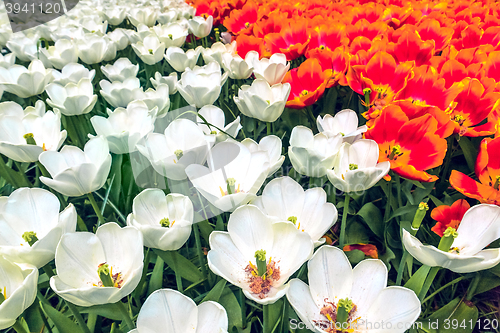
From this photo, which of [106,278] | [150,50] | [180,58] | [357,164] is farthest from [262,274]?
[150,50]

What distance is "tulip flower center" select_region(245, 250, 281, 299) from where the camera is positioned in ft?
1.96

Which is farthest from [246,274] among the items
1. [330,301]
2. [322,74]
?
[322,74]

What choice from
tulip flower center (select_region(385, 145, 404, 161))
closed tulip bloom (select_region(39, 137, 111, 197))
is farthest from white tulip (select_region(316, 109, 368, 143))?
closed tulip bloom (select_region(39, 137, 111, 197))

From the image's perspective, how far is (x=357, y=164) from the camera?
32.9 inches

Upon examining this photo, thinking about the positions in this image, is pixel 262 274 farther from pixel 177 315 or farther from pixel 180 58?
pixel 180 58

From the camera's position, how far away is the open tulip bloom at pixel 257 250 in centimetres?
61

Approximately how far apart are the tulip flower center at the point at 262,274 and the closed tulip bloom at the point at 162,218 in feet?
0.46

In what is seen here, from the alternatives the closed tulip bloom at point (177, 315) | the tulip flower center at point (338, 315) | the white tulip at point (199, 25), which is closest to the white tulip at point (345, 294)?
the tulip flower center at point (338, 315)

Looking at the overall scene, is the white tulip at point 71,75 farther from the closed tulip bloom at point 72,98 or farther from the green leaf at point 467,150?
the green leaf at point 467,150

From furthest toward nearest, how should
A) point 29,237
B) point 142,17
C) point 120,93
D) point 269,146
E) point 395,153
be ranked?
point 142,17
point 120,93
point 395,153
point 269,146
point 29,237

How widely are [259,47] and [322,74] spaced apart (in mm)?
549

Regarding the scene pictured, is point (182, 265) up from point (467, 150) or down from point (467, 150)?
down

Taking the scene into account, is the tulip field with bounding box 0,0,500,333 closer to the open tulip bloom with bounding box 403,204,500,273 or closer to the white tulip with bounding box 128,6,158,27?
the open tulip bloom with bounding box 403,204,500,273

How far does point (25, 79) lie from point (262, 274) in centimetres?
128
